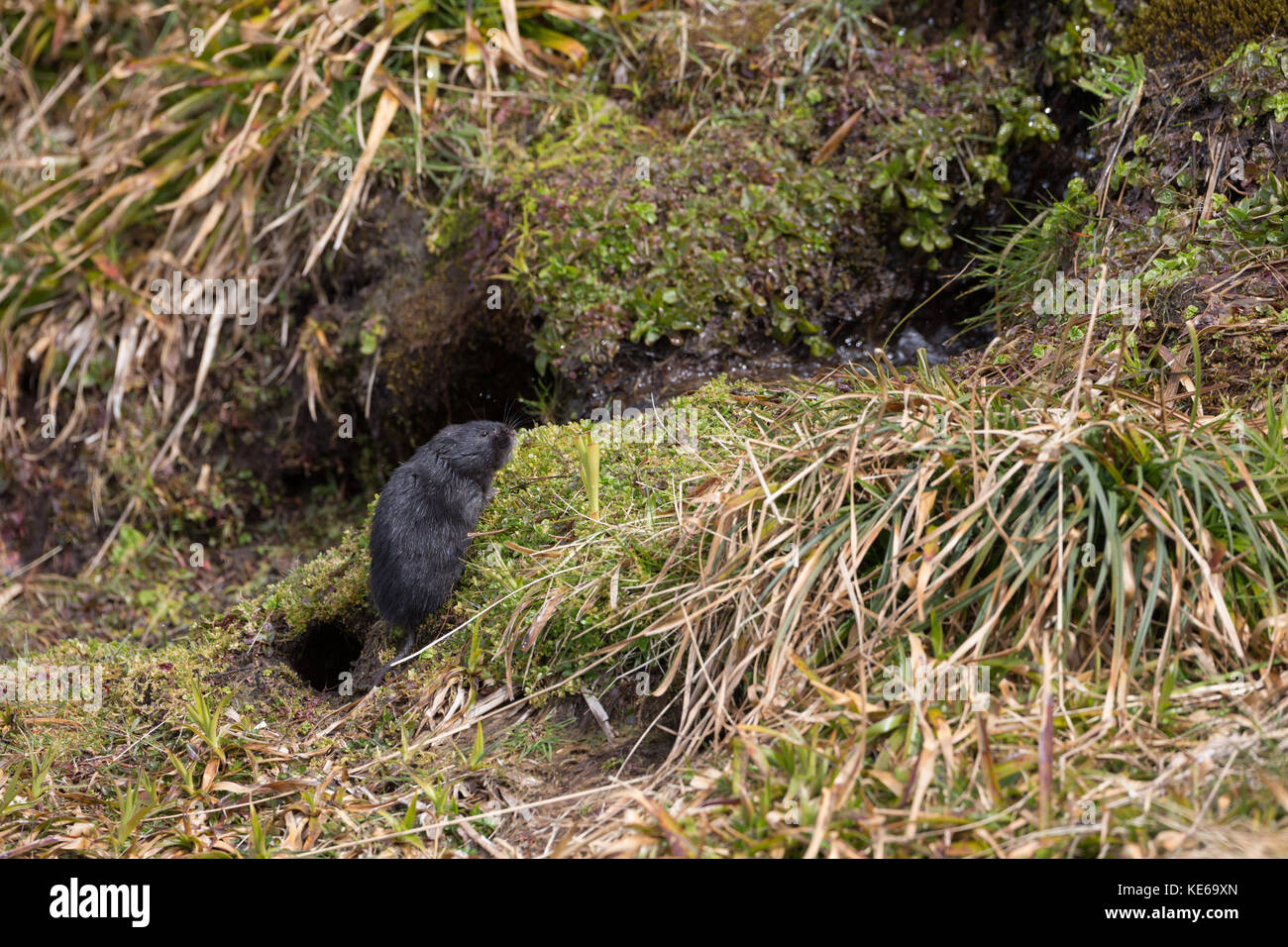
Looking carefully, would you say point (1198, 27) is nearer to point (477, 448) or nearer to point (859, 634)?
point (859, 634)

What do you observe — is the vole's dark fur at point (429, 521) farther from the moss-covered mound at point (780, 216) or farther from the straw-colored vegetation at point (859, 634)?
the moss-covered mound at point (780, 216)

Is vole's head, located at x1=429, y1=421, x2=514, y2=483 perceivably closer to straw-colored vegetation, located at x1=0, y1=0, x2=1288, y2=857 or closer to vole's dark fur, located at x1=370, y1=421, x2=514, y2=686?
vole's dark fur, located at x1=370, y1=421, x2=514, y2=686

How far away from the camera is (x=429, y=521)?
376cm

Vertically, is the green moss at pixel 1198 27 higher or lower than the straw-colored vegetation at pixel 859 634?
higher

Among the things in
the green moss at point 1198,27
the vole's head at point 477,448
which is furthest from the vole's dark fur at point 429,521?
the green moss at point 1198,27

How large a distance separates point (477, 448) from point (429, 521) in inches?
16.3

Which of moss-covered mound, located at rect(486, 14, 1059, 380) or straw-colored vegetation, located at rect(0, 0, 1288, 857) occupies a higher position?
moss-covered mound, located at rect(486, 14, 1059, 380)

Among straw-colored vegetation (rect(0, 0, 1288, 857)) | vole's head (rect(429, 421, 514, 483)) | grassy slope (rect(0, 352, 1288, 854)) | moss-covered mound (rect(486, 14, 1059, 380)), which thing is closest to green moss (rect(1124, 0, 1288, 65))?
straw-colored vegetation (rect(0, 0, 1288, 857))

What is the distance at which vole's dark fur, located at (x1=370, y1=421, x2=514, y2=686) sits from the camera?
3.65 metres

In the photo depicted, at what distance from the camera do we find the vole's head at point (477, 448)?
400cm

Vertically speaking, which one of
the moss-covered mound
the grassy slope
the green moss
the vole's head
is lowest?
the grassy slope

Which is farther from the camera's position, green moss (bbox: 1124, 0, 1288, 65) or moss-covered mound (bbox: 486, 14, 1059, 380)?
moss-covered mound (bbox: 486, 14, 1059, 380)

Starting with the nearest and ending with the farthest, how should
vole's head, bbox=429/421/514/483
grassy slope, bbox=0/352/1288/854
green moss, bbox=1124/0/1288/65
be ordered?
grassy slope, bbox=0/352/1288/854 → vole's head, bbox=429/421/514/483 → green moss, bbox=1124/0/1288/65

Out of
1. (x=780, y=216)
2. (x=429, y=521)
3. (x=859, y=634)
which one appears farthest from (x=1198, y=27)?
(x=429, y=521)
